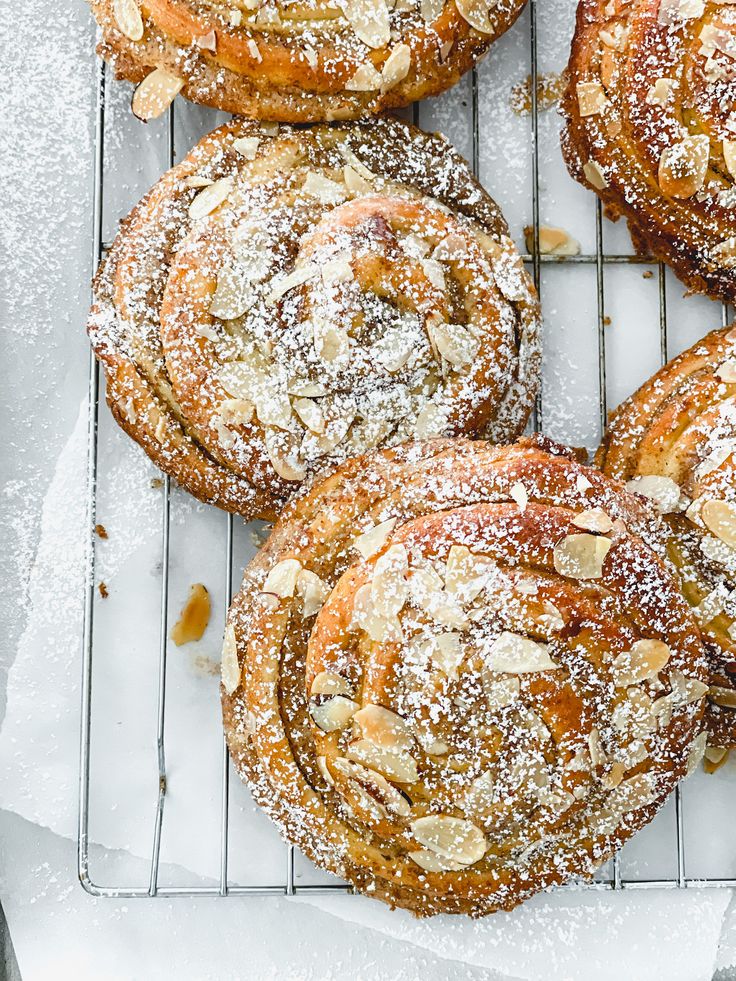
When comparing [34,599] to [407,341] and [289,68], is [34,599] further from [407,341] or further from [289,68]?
[289,68]

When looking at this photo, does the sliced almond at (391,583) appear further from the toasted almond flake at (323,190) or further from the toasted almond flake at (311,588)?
the toasted almond flake at (323,190)

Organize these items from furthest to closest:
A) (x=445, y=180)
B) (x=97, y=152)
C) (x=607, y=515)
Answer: (x=97, y=152), (x=445, y=180), (x=607, y=515)

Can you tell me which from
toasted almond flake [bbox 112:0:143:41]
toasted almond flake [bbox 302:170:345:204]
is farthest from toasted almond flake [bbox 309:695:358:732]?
toasted almond flake [bbox 112:0:143:41]

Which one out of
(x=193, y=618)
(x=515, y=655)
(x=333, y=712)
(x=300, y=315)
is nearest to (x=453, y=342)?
(x=300, y=315)

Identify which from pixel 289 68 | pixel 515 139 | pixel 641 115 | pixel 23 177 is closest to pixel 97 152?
pixel 23 177

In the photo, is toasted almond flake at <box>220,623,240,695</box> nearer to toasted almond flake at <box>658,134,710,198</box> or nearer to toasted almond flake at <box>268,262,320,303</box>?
toasted almond flake at <box>268,262,320,303</box>

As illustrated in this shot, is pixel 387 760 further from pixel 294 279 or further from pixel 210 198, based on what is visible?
pixel 210 198
